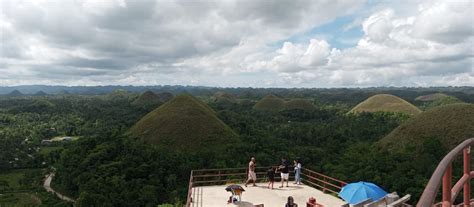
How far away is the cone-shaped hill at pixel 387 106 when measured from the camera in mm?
95775

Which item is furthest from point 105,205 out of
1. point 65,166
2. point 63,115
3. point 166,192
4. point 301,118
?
point 63,115

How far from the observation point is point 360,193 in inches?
404

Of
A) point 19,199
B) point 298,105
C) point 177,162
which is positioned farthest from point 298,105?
point 19,199

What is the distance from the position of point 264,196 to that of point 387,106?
9656 cm

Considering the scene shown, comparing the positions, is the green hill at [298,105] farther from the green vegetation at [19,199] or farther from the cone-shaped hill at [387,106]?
the green vegetation at [19,199]

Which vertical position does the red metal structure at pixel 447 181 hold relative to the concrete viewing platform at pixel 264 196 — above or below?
above

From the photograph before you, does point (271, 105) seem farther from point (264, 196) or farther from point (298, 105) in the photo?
point (264, 196)

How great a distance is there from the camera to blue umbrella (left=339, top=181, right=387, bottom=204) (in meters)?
10.1


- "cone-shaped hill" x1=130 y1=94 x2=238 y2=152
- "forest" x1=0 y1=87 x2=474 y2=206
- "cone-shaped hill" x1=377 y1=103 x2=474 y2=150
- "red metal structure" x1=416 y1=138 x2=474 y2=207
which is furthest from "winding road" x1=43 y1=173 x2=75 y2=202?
"red metal structure" x1=416 y1=138 x2=474 y2=207

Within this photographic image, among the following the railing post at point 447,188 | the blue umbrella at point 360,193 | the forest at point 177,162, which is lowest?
the forest at point 177,162

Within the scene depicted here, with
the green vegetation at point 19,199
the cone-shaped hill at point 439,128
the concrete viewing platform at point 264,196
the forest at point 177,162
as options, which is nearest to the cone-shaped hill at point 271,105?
the forest at point 177,162

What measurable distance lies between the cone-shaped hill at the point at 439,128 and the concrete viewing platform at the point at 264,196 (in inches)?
1604

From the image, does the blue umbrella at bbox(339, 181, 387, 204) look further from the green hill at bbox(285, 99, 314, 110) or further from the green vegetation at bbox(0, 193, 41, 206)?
the green hill at bbox(285, 99, 314, 110)

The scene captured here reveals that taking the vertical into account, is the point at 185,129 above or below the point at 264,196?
below
